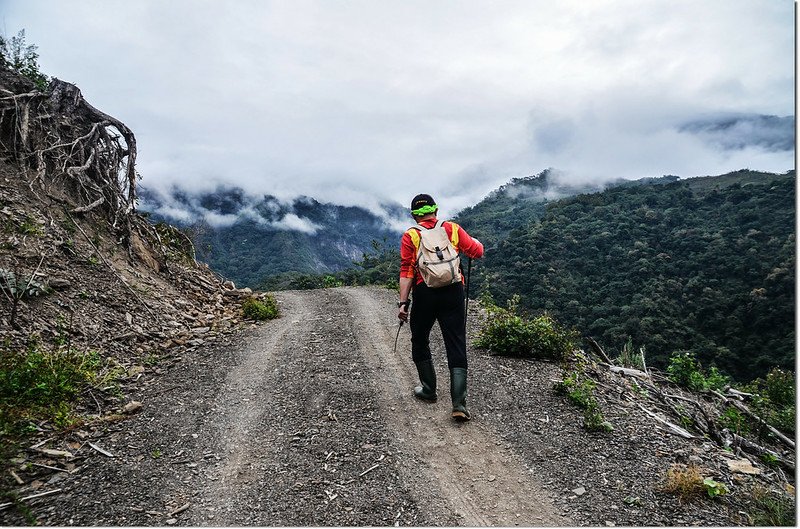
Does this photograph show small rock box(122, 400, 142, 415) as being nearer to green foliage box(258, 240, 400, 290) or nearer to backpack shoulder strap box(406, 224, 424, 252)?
backpack shoulder strap box(406, 224, 424, 252)

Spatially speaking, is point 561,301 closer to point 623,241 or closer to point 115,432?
point 623,241

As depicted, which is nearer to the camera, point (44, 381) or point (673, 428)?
point (673, 428)

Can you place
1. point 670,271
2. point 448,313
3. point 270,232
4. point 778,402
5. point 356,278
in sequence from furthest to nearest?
point 270,232 < point 670,271 < point 356,278 < point 778,402 < point 448,313

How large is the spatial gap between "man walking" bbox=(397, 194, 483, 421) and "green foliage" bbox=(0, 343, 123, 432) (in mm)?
3658

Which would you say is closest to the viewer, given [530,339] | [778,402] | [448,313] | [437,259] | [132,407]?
[437,259]

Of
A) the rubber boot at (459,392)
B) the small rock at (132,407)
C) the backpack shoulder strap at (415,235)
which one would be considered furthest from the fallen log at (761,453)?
the small rock at (132,407)

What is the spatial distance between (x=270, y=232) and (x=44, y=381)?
100253 millimetres

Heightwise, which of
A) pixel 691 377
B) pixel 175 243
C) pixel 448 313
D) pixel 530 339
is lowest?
pixel 691 377

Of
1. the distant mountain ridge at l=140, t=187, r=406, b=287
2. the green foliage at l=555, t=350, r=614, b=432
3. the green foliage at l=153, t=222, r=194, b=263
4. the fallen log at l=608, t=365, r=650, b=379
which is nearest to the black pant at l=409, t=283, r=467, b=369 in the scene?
the green foliage at l=555, t=350, r=614, b=432

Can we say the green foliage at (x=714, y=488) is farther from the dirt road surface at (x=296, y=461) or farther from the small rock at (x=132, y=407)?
the small rock at (x=132, y=407)

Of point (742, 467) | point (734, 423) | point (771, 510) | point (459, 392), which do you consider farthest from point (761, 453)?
point (459, 392)

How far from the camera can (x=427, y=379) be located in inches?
195

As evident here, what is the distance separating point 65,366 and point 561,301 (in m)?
46.5

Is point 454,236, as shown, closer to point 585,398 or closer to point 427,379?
point 427,379
